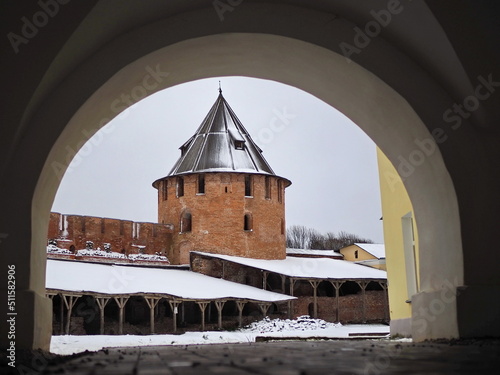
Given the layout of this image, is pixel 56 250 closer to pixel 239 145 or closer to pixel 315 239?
pixel 239 145

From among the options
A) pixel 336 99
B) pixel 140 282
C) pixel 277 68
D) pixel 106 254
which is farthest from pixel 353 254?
pixel 277 68

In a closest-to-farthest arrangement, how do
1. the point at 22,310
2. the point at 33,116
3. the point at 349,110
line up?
the point at 22,310, the point at 33,116, the point at 349,110

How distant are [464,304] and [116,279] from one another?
26.0 m

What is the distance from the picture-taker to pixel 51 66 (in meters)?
Result: 4.87

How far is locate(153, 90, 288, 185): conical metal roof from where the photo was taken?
43031 mm

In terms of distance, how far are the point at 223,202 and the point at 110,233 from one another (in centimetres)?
787

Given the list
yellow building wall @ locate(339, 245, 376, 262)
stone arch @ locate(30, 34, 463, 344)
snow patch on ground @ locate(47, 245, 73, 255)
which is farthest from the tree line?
stone arch @ locate(30, 34, 463, 344)

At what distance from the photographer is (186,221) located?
1679 inches

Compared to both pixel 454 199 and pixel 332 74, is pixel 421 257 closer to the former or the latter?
pixel 454 199

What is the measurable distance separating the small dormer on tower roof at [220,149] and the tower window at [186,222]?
9.67 feet

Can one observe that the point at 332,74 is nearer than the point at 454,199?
No

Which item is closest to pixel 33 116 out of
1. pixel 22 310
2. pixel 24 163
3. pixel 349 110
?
pixel 24 163

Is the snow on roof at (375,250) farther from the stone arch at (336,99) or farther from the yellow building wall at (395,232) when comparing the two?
the stone arch at (336,99)

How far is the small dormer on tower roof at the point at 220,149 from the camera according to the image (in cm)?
4303
